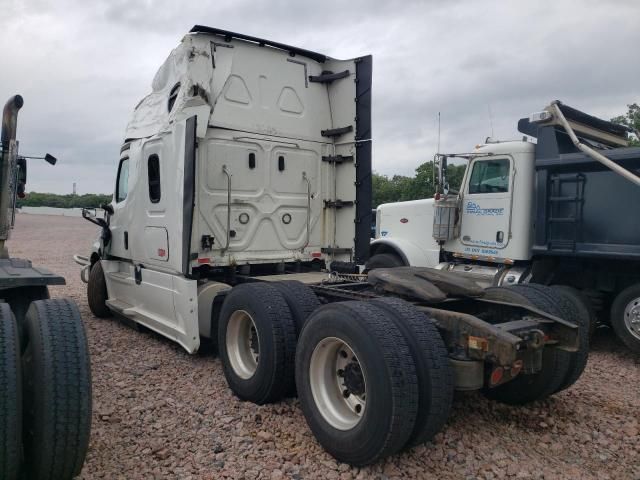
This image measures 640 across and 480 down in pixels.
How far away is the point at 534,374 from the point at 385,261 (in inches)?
188

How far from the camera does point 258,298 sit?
4.31m

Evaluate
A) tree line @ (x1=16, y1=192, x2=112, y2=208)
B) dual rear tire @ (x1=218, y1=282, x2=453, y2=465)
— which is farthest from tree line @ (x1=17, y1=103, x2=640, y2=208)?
tree line @ (x1=16, y1=192, x2=112, y2=208)

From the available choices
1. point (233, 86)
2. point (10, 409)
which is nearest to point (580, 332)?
point (10, 409)

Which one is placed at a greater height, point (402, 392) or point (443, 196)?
point (443, 196)

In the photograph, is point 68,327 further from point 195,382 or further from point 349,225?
point 349,225

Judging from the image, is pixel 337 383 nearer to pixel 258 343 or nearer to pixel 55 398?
pixel 258 343

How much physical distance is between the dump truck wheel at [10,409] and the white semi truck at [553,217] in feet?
17.0

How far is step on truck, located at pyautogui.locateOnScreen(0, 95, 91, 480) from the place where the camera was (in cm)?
249

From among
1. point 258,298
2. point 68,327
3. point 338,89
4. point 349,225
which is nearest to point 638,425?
point 258,298

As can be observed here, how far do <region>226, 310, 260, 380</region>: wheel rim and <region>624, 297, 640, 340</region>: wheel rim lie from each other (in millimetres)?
4203

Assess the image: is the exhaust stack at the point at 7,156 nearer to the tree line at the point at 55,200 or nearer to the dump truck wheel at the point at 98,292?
the dump truck wheel at the point at 98,292

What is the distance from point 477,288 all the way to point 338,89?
10.6 ft

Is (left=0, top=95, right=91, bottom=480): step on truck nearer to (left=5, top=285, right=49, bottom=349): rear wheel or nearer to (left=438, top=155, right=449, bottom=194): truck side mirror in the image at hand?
(left=5, top=285, right=49, bottom=349): rear wheel

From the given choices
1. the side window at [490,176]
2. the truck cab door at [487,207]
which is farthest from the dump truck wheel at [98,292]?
the side window at [490,176]
